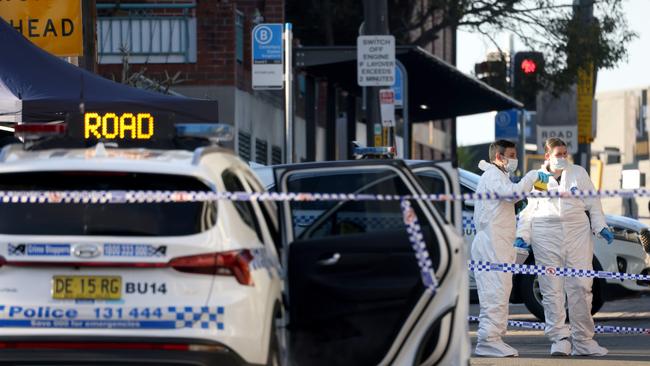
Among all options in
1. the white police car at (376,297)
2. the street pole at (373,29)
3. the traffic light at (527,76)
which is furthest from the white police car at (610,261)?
the traffic light at (527,76)

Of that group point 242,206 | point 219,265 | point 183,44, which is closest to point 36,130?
point 242,206

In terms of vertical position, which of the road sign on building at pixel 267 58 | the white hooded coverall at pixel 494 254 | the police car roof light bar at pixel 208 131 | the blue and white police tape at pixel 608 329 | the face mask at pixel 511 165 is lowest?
the blue and white police tape at pixel 608 329

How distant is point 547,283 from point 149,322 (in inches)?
254

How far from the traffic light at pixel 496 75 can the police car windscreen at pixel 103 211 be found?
94.4 ft

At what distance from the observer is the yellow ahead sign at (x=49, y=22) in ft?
52.8

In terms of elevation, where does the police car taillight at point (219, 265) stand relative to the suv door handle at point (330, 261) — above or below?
above

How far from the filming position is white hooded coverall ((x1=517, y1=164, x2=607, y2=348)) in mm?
14016

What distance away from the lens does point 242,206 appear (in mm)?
8797

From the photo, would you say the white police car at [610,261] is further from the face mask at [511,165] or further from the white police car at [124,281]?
the white police car at [124,281]

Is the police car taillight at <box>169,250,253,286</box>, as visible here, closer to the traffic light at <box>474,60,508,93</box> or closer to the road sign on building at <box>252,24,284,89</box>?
the road sign on building at <box>252,24,284,89</box>

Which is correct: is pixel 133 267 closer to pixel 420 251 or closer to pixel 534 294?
pixel 420 251

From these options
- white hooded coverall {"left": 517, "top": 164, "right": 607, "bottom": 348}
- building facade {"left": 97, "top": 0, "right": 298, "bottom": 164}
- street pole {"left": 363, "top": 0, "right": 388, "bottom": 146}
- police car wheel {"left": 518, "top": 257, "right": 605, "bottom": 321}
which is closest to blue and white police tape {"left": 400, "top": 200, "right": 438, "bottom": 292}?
white hooded coverall {"left": 517, "top": 164, "right": 607, "bottom": 348}

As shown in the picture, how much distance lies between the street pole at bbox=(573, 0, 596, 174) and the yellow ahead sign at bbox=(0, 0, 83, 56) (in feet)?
53.7

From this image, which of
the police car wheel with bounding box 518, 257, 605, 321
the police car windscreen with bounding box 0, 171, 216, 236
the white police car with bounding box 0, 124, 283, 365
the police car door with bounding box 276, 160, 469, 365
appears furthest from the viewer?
the police car wheel with bounding box 518, 257, 605, 321
